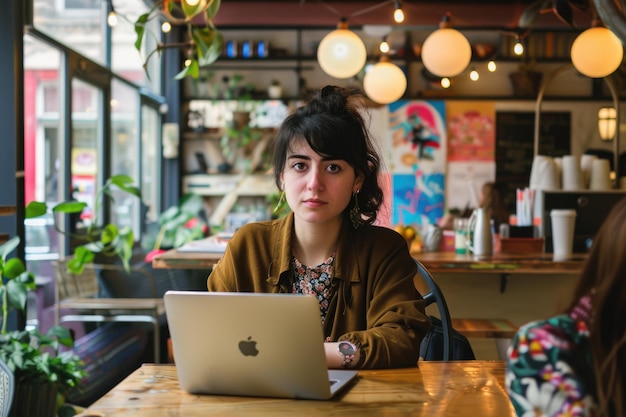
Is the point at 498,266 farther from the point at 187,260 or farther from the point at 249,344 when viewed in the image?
the point at 249,344

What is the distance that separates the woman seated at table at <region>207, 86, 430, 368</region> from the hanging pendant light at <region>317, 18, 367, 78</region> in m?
2.69

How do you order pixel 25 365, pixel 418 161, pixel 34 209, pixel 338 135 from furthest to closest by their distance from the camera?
pixel 418 161, pixel 34 209, pixel 25 365, pixel 338 135

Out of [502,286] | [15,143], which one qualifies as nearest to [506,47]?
[502,286]

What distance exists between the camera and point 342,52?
4.75 meters

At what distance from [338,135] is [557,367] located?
1085 mm

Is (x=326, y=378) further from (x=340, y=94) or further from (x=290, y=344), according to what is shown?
(x=340, y=94)

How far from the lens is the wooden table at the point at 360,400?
1.44 m

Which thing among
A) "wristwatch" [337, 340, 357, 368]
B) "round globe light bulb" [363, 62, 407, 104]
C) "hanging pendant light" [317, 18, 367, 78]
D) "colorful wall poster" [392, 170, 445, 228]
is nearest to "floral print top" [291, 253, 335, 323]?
"wristwatch" [337, 340, 357, 368]

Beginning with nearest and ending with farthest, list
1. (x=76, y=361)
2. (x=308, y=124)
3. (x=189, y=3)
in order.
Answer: (x=308, y=124) < (x=76, y=361) < (x=189, y=3)

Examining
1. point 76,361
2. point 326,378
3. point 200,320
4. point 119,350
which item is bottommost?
point 119,350

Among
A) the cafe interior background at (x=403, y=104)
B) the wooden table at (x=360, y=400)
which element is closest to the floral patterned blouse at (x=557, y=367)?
the wooden table at (x=360, y=400)

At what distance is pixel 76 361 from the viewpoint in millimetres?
3408

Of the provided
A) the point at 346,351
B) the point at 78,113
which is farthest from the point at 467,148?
the point at 346,351

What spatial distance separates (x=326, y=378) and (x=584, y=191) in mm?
3562
